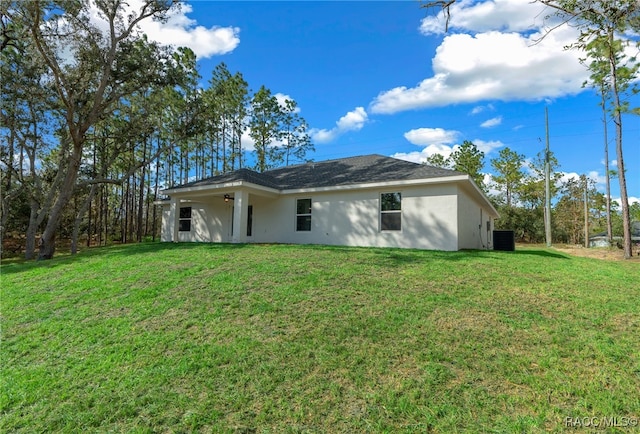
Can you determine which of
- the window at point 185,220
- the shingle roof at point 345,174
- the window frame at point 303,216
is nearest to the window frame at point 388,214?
the shingle roof at point 345,174

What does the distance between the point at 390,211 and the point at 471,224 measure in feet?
13.6

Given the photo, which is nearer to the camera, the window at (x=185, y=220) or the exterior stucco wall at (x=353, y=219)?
the exterior stucco wall at (x=353, y=219)

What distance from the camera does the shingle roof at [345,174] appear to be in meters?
11.4

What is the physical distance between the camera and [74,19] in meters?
13.8

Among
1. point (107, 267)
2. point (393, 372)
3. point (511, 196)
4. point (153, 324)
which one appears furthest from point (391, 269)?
point (511, 196)

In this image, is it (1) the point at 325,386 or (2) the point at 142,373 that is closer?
(1) the point at 325,386

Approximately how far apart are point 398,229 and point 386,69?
6.82m

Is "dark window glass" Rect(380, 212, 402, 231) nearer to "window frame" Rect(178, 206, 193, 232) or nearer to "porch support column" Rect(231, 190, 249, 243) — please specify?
"porch support column" Rect(231, 190, 249, 243)

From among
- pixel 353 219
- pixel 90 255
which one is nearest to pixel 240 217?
pixel 353 219

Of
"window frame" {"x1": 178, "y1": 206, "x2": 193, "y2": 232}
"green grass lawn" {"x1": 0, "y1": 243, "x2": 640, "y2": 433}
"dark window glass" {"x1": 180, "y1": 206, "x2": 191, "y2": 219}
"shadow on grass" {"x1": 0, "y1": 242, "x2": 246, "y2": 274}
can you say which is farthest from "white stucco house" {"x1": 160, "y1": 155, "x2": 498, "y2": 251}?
"green grass lawn" {"x1": 0, "y1": 243, "x2": 640, "y2": 433}

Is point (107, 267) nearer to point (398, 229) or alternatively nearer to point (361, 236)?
point (361, 236)

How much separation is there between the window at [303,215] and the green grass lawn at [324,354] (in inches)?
255

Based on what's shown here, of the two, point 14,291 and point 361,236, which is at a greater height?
point 361,236

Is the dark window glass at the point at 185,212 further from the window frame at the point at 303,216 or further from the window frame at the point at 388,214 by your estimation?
the window frame at the point at 388,214
